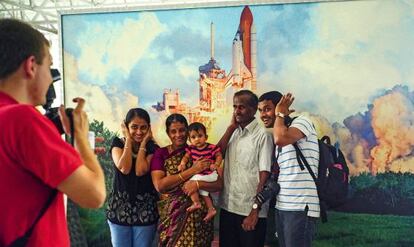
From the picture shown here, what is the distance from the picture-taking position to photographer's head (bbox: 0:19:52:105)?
148 centimetres

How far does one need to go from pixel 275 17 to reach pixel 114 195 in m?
1.89

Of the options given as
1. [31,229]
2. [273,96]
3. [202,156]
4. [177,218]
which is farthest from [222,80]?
[31,229]

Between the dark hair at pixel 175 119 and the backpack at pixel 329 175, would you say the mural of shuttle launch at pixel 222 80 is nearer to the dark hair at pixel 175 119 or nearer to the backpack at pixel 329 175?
the dark hair at pixel 175 119

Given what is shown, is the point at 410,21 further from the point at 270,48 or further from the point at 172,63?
the point at 172,63

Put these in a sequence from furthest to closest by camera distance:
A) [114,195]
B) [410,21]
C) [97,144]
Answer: [97,144] → [114,195] → [410,21]

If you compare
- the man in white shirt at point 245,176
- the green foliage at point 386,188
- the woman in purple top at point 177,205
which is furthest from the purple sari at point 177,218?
the green foliage at point 386,188

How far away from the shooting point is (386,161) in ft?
11.4

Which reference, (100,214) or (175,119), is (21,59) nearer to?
(175,119)

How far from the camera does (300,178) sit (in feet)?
10.6

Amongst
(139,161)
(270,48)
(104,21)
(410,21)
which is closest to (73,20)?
(104,21)

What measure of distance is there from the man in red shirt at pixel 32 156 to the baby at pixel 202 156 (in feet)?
6.28

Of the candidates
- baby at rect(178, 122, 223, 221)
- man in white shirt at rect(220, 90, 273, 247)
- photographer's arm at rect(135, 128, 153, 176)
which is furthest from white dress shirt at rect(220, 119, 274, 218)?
photographer's arm at rect(135, 128, 153, 176)

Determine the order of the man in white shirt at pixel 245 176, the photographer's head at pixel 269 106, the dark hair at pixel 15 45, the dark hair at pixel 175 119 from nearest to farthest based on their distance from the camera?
the dark hair at pixel 15 45, the man in white shirt at pixel 245 176, the photographer's head at pixel 269 106, the dark hair at pixel 175 119

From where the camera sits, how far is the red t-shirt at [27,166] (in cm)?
135
